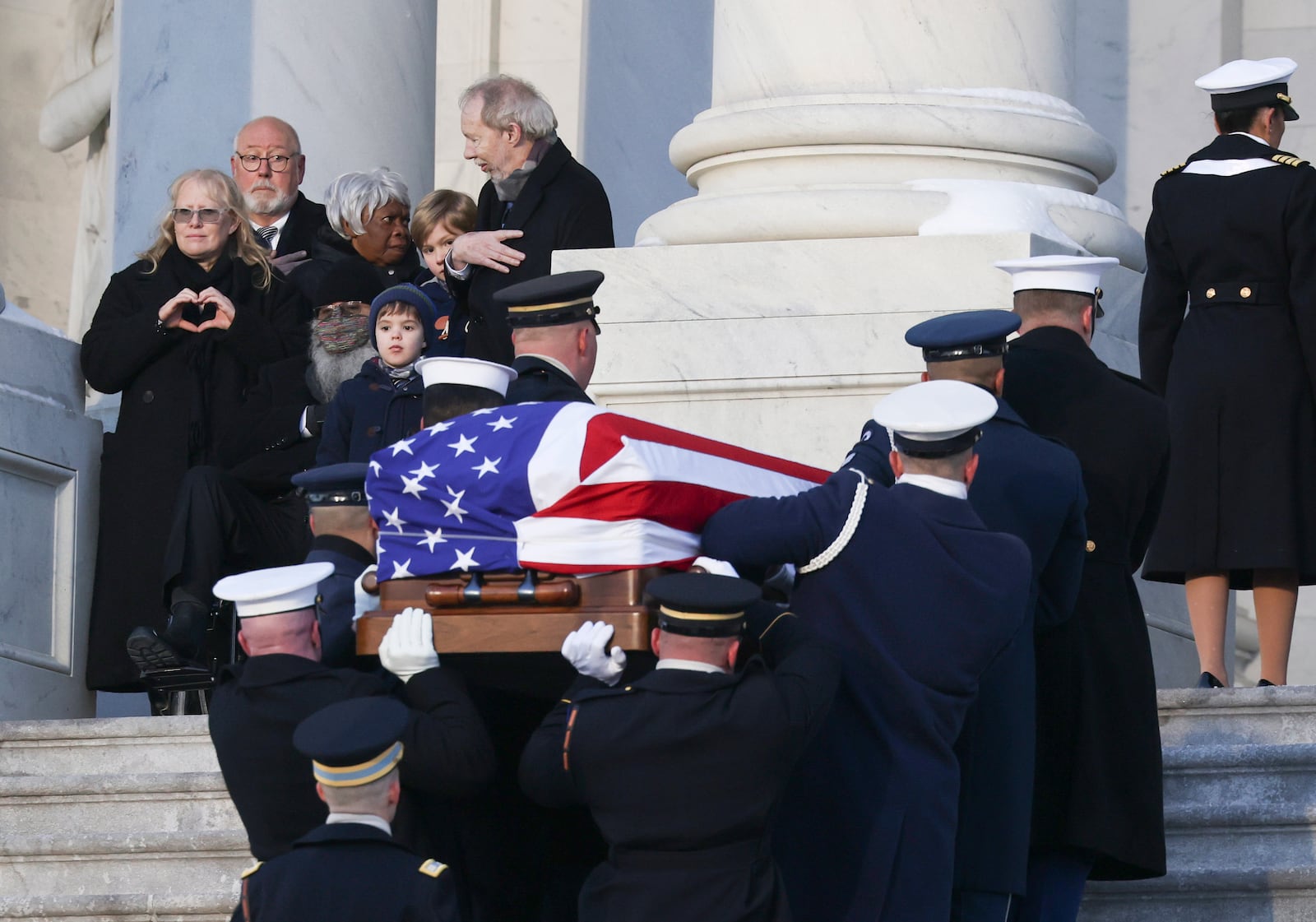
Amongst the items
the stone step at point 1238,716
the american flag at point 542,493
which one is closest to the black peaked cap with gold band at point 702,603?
the american flag at point 542,493

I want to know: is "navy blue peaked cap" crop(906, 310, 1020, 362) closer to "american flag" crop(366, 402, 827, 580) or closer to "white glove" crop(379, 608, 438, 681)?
"american flag" crop(366, 402, 827, 580)

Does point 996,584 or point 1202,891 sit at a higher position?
point 996,584

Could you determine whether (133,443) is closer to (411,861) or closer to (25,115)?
(411,861)

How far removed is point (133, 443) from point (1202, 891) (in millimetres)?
4389

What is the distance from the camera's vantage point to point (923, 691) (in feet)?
19.9

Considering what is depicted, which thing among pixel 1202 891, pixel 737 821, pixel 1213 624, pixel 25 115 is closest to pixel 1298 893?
pixel 1202 891

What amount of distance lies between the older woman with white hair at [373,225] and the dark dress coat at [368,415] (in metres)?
1.05

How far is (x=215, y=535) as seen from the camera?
8.91 metres

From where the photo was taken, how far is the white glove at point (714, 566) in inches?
234

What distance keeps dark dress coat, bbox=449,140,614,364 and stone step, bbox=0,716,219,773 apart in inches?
65.3

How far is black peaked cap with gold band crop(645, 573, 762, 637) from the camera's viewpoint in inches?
221

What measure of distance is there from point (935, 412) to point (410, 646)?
1.31m

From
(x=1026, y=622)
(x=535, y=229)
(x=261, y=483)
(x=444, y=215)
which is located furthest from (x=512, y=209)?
(x=1026, y=622)

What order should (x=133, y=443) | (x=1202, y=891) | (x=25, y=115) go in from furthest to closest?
(x=25, y=115), (x=133, y=443), (x=1202, y=891)
